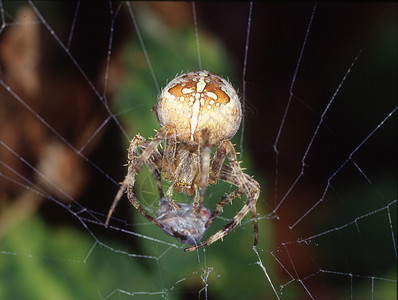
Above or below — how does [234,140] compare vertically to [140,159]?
above

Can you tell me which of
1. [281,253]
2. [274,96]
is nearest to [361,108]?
[274,96]

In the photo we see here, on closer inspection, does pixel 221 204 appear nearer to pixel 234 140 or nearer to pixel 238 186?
pixel 238 186

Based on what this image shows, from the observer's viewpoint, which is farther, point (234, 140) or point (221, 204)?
point (234, 140)

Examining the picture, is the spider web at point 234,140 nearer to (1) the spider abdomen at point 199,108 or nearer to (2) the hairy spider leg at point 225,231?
(2) the hairy spider leg at point 225,231

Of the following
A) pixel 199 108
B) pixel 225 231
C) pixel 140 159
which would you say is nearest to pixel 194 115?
pixel 199 108

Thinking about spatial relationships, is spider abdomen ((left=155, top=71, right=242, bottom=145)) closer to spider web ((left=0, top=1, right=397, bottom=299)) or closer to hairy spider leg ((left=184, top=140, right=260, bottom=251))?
hairy spider leg ((left=184, top=140, right=260, bottom=251))

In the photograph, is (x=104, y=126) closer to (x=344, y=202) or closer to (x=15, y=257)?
(x=15, y=257)
